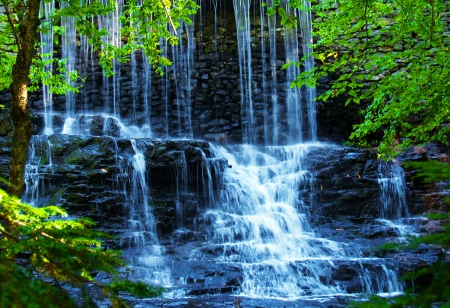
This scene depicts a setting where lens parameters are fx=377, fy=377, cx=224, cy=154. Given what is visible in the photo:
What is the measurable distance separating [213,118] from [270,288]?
8130 millimetres

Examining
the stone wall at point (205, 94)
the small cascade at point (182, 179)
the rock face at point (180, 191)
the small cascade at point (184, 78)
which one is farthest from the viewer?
the small cascade at point (184, 78)

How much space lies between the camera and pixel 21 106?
282cm

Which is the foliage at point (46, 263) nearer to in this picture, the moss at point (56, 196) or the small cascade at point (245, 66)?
the moss at point (56, 196)

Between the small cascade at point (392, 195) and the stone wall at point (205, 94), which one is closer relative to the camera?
the small cascade at point (392, 195)

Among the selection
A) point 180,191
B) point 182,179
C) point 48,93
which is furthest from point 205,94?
point 180,191

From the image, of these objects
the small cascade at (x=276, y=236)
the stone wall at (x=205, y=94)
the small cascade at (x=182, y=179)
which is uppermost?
the stone wall at (x=205, y=94)

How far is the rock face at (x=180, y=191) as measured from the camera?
7.10 m

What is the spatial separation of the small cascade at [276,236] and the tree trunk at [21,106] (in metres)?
3.78

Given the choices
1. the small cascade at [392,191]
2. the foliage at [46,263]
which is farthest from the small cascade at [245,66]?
the foliage at [46,263]

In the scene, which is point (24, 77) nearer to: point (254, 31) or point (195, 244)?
point (195, 244)

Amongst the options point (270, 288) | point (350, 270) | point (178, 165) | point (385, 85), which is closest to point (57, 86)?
point (178, 165)

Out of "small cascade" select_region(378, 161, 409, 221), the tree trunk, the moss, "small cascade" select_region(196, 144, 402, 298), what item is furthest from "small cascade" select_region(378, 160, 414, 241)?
the tree trunk

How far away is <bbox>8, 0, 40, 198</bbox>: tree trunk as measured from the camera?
9.01ft

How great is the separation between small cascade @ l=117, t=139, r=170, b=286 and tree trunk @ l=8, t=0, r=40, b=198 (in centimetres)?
349
